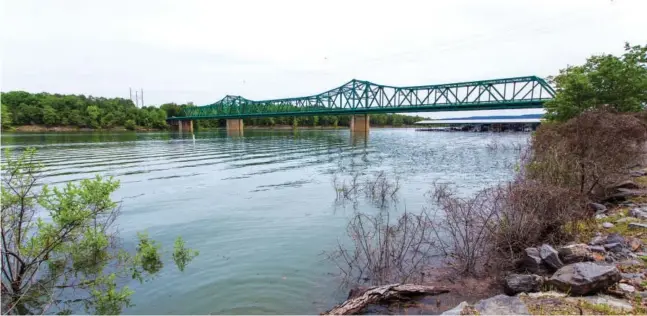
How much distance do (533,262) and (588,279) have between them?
1.66 m

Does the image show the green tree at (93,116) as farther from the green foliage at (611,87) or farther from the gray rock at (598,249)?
the gray rock at (598,249)

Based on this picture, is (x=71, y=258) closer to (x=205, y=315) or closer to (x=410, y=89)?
(x=205, y=315)

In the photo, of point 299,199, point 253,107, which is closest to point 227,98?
point 253,107

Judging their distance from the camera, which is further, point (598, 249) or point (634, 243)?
point (634, 243)

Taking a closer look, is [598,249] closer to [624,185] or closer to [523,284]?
[523,284]

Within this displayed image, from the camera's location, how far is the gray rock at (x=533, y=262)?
6.42 m

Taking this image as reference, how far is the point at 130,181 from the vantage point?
19625mm

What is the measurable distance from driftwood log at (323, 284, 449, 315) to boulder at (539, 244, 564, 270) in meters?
1.95

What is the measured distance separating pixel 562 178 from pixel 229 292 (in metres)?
10.2

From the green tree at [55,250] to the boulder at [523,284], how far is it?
6715 mm

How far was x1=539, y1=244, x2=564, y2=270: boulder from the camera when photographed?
630 cm

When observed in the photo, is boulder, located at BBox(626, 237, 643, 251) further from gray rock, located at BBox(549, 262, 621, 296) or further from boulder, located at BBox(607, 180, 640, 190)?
boulder, located at BBox(607, 180, 640, 190)

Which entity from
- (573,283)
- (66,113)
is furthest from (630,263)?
(66,113)

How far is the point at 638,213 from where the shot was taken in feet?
28.1
